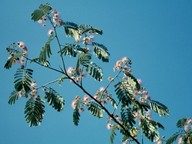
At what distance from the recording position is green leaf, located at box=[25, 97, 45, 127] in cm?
504

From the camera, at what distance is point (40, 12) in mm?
5336

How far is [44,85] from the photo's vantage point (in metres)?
5.32

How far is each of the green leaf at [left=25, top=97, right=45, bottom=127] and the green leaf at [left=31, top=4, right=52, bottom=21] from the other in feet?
4.44

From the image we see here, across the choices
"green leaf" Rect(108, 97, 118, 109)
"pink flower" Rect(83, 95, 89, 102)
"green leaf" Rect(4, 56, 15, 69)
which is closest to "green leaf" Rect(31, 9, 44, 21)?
"green leaf" Rect(4, 56, 15, 69)

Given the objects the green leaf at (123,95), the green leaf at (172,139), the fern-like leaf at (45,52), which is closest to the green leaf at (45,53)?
the fern-like leaf at (45,52)

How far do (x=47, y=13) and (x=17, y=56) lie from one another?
0.92m

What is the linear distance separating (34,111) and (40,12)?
5.47 ft

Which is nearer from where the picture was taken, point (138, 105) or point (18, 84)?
point (18, 84)

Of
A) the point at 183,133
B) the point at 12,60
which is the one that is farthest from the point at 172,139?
the point at 12,60

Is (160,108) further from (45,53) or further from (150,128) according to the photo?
(45,53)

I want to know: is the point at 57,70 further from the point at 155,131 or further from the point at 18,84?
the point at 155,131

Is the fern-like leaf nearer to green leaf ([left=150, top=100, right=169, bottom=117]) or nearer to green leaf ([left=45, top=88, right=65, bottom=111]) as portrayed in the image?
green leaf ([left=45, top=88, right=65, bottom=111])

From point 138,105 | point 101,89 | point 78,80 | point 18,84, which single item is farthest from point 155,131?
point 18,84

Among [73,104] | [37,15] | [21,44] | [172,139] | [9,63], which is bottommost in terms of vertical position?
[172,139]
